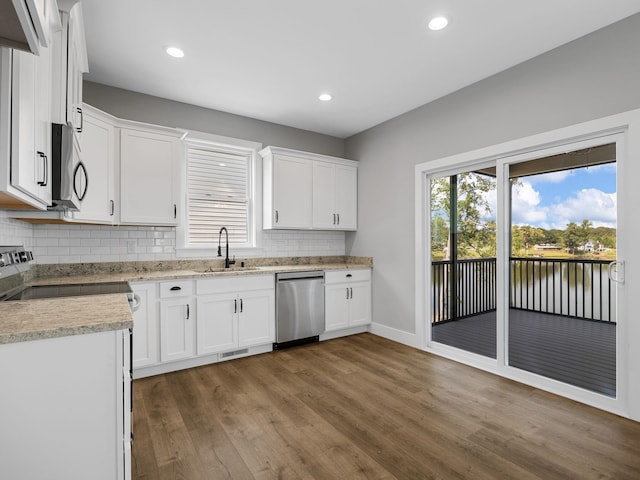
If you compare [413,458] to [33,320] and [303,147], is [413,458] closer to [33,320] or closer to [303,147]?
[33,320]

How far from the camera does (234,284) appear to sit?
3609 millimetres

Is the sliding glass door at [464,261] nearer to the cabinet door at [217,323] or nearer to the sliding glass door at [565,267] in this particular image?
the sliding glass door at [565,267]

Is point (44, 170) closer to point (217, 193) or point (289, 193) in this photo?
point (217, 193)

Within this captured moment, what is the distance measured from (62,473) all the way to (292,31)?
2.93 meters

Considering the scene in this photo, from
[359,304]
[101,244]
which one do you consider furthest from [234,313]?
[359,304]

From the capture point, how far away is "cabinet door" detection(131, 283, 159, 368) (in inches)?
121

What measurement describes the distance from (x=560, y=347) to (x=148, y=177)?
419cm

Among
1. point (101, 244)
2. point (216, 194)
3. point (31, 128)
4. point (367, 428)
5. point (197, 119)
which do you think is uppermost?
point (197, 119)

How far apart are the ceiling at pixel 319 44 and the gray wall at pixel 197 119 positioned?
12cm

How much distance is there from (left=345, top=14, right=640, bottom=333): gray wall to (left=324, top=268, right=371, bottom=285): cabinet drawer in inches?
6.0

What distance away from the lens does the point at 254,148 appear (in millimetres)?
4383

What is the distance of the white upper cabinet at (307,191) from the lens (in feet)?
14.1

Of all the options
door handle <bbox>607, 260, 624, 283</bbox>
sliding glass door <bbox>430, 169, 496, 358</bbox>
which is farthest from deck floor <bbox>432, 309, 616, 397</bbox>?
door handle <bbox>607, 260, 624, 283</bbox>

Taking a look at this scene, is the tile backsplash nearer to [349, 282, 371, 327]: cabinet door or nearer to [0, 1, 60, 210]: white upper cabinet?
[349, 282, 371, 327]: cabinet door
